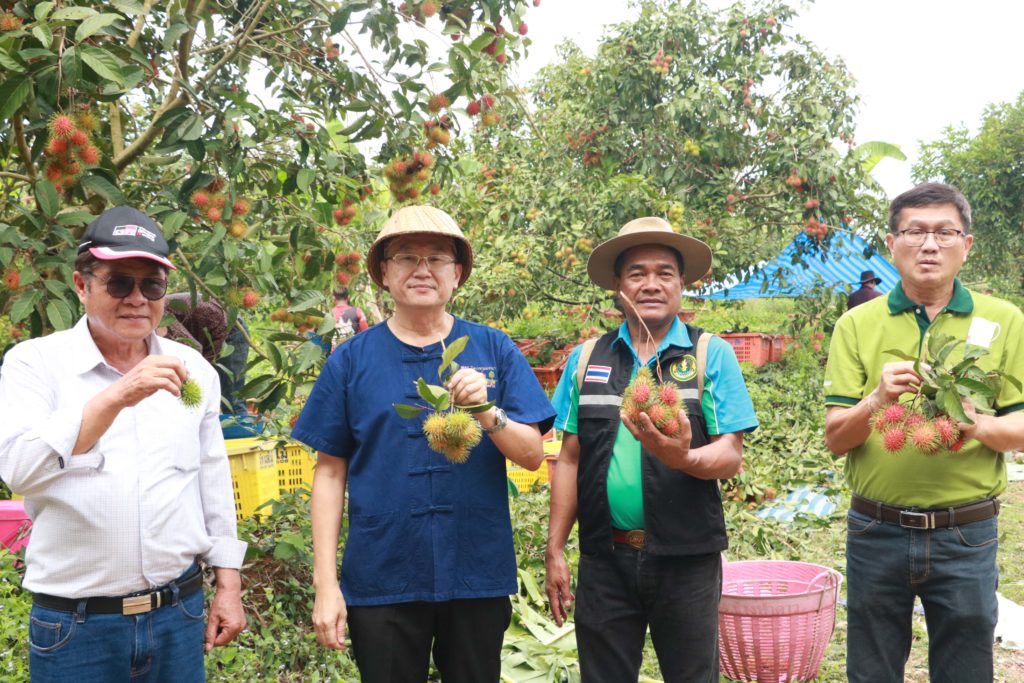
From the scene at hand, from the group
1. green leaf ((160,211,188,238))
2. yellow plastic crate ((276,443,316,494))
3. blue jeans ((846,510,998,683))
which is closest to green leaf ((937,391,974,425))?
blue jeans ((846,510,998,683))

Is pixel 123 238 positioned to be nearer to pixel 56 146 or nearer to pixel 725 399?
pixel 56 146

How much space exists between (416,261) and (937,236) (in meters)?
1.41

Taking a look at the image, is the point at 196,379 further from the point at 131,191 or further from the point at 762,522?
the point at 762,522

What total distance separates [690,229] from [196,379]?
5.23 metres

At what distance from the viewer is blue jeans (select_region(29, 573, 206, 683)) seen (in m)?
1.85

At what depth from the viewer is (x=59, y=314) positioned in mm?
2414

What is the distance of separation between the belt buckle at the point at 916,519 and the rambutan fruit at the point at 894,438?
258 millimetres

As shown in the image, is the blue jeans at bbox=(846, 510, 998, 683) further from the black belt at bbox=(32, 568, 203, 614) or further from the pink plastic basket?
the black belt at bbox=(32, 568, 203, 614)

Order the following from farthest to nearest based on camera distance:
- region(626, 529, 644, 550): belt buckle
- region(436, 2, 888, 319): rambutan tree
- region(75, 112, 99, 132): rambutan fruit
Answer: region(436, 2, 888, 319): rambutan tree → region(75, 112, 99, 132): rambutan fruit → region(626, 529, 644, 550): belt buckle

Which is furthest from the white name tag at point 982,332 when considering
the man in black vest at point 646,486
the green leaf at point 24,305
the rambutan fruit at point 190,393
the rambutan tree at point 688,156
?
the rambutan tree at point 688,156

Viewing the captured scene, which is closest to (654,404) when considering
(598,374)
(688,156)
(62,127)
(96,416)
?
(598,374)

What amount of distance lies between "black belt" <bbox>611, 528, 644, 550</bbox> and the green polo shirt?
2.24 ft

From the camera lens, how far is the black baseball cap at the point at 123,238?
193cm

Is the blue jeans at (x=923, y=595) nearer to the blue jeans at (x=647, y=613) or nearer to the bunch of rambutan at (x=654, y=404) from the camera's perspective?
the blue jeans at (x=647, y=613)
